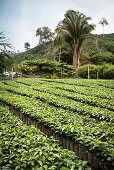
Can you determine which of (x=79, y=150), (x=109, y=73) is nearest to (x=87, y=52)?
(x=109, y=73)

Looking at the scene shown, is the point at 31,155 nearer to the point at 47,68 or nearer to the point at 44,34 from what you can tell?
the point at 47,68

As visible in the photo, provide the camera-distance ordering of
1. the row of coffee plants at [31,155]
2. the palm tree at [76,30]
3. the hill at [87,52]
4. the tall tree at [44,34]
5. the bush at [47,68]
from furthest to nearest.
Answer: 1. the tall tree at [44,34]
2. the hill at [87,52]
3. the palm tree at [76,30]
4. the bush at [47,68]
5. the row of coffee plants at [31,155]

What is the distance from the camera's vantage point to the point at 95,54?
31047 millimetres

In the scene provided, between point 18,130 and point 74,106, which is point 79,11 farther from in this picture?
point 18,130

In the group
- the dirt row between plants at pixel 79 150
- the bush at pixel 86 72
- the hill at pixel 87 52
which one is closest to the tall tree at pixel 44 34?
the hill at pixel 87 52

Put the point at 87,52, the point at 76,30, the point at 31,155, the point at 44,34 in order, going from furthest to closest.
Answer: the point at 44,34 < the point at 87,52 < the point at 76,30 < the point at 31,155

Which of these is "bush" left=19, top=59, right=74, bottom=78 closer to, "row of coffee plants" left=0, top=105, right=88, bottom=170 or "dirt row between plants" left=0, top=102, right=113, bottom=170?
"dirt row between plants" left=0, top=102, right=113, bottom=170

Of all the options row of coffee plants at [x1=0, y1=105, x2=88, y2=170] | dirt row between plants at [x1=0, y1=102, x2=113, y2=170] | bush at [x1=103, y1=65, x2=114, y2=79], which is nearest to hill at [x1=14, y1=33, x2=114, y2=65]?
bush at [x1=103, y1=65, x2=114, y2=79]

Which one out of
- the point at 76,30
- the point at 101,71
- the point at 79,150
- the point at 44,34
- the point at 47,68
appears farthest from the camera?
the point at 44,34

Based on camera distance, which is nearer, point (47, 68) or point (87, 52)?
point (47, 68)

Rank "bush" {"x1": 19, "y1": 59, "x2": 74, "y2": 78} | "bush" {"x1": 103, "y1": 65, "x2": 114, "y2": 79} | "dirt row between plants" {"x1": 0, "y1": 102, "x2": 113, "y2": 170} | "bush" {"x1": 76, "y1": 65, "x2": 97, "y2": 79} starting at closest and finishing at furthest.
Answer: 1. "dirt row between plants" {"x1": 0, "y1": 102, "x2": 113, "y2": 170}
2. "bush" {"x1": 103, "y1": 65, "x2": 114, "y2": 79}
3. "bush" {"x1": 76, "y1": 65, "x2": 97, "y2": 79}
4. "bush" {"x1": 19, "y1": 59, "x2": 74, "y2": 78}

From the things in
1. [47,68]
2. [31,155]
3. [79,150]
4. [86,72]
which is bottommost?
[79,150]

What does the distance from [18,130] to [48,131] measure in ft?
3.11

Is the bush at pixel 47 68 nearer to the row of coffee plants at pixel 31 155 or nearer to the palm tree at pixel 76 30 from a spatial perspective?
the palm tree at pixel 76 30
